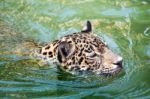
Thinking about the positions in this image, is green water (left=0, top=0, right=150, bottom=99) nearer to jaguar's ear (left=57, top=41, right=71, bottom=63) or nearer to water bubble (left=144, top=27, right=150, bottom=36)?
water bubble (left=144, top=27, right=150, bottom=36)

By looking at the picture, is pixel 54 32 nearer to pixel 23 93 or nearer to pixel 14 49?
pixel 14 49

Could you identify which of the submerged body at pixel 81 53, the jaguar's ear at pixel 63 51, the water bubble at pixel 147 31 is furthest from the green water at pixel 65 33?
the jaguar's ear at pixel 63 51

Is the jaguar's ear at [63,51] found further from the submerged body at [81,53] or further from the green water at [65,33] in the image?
the green water at [65,33]

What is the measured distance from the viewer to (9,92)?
9.12 metres

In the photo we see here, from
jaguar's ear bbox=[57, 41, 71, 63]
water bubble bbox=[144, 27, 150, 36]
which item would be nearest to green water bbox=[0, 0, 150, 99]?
water bubble bbox=[144, 27, 150, 36]

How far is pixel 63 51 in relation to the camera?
376 inches

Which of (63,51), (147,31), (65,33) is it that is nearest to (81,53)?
(63,51)

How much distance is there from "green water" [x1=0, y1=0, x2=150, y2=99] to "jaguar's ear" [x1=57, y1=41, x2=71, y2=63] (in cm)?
35

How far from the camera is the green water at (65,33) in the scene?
939 cm

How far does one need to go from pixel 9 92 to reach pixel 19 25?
3.97 metres

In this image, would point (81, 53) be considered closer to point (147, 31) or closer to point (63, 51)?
point (63, 51)

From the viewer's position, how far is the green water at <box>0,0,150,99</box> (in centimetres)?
939

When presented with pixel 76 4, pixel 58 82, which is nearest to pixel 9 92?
pixel 58 82

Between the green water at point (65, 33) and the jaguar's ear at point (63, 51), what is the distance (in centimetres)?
35
